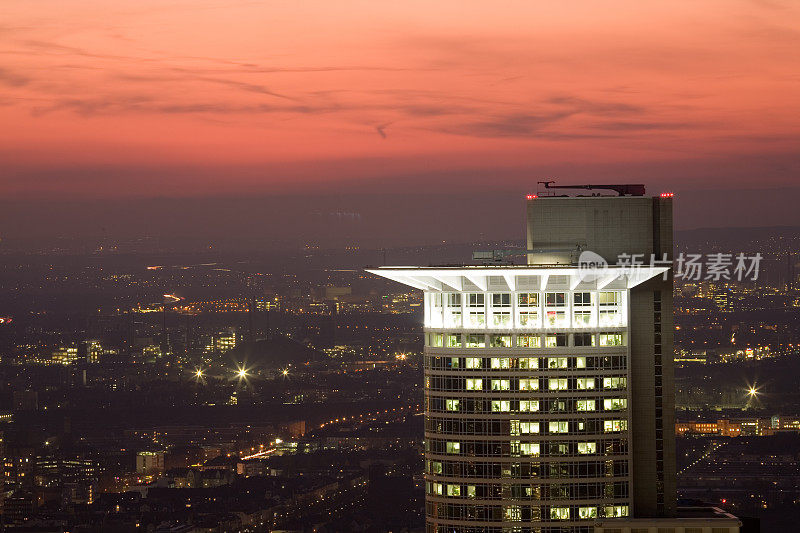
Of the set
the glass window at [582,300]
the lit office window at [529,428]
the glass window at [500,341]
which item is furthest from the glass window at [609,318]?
the lit office window at [529,428]

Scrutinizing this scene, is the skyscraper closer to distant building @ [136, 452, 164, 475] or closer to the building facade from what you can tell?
the building facade

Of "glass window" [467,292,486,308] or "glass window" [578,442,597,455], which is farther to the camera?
"glass window" [467,292,486,308]

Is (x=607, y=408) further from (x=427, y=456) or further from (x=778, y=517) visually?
(x=778, y=517)

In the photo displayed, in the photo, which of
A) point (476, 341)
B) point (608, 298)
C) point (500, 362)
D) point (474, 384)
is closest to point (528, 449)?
point (474, 384)

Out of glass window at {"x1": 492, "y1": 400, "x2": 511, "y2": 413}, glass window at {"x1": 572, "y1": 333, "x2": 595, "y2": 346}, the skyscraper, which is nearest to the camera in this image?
the skyscraper

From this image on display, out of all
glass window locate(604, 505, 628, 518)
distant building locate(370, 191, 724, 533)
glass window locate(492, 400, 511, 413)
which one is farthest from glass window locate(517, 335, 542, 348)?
glass window locate(604, 505, 628, 518)

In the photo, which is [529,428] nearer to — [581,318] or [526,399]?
[526,399]

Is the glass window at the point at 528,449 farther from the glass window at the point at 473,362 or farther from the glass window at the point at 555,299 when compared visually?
the glass window at the point at 555,299

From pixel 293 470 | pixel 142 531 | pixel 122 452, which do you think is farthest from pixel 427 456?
pixel 122 452
